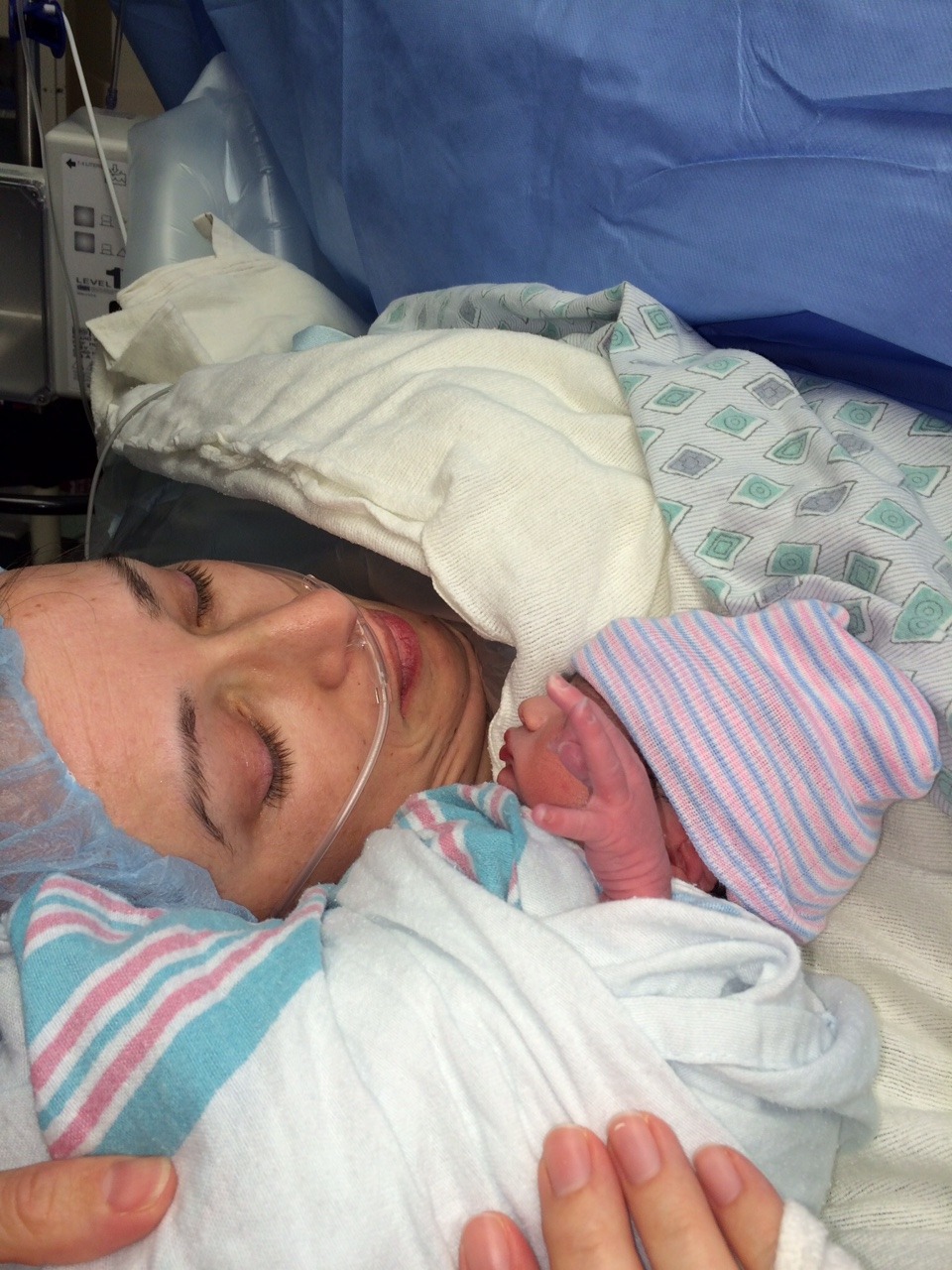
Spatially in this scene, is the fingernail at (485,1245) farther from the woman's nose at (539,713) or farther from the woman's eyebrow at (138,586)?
the woman's eyebrow at (138,586)

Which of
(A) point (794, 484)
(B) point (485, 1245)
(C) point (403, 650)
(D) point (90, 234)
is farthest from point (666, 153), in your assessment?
(D) point (90, 234)

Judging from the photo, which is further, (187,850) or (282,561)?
(282,561)

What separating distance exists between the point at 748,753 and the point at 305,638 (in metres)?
0.44

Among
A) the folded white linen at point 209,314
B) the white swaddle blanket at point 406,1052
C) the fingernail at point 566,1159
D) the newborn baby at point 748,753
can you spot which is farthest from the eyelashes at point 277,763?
the folded white linen at point 209,314

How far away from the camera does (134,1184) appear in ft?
2.14

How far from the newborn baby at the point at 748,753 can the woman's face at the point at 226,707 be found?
253 mm

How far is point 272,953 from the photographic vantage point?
77 centimetres

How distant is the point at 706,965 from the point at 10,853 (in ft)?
1.99

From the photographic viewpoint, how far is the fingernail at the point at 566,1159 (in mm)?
665

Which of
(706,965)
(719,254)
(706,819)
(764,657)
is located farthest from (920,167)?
(706,965)

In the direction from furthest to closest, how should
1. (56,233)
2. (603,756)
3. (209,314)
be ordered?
(56,233), (209,314), (603,756)

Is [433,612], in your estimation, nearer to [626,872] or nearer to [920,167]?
[626,872]

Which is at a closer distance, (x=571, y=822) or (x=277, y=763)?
(x=571, y=822)

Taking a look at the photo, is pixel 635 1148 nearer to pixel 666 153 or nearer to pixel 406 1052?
pixel 406 1052
